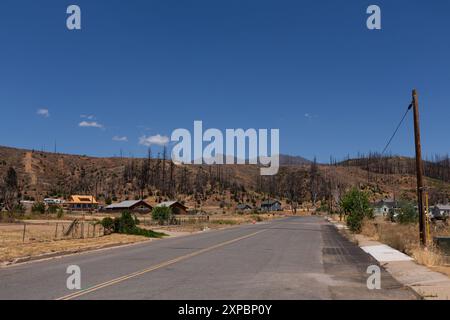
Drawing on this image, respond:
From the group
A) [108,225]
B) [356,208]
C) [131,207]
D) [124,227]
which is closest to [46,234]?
[108,225]

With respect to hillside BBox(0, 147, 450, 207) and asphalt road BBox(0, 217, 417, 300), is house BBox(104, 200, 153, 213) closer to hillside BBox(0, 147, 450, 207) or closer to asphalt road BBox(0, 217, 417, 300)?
hillside BBox(0, 147, 450, 207)

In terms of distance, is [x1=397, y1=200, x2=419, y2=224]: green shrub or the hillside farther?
the hillside

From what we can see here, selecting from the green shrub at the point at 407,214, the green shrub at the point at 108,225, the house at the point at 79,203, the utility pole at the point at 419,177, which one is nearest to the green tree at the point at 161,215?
the green shrub at the point at 108,225

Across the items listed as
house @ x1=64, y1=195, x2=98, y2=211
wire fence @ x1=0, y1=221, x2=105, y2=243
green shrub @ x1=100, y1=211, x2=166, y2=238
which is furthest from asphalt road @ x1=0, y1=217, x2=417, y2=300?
house @ x1=64, y1=195, x2=98, y2=211

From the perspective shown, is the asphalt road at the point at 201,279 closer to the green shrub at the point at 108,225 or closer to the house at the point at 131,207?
the green shrub at the point at 108,225

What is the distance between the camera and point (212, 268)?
604 inches

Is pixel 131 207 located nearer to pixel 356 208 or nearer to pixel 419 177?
pixel 356 208

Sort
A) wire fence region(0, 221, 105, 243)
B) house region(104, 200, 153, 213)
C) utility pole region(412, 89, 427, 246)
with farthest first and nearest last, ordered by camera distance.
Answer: house region(104, 200, 153, 213) → wire fence region(0, 221, 105, 243) → utility pole region(412, 89, 427, 246)

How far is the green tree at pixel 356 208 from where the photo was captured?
39.8m

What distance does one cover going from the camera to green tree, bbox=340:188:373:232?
3975cm
